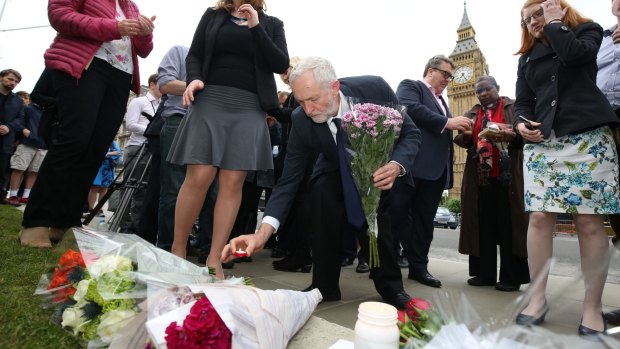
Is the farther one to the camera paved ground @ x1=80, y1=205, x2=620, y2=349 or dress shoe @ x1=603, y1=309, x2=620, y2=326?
dress shoe @ x1=603, y1=309, x2=620, y2=326

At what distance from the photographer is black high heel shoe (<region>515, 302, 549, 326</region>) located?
64 cm

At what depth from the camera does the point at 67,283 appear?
144 centimetres

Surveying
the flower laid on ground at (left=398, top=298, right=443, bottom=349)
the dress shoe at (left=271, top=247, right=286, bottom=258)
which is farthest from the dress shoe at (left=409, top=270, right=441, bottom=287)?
the flower laid on ground at (left=398, top=298, right=443, bottom=349)

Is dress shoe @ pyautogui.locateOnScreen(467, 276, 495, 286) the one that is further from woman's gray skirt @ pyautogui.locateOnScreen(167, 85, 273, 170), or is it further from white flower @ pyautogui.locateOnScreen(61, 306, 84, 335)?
white flower @ pyautogui.locateOnScreen(61, 306, 84, 335)

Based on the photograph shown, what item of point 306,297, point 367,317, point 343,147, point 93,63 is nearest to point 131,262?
point 306,297

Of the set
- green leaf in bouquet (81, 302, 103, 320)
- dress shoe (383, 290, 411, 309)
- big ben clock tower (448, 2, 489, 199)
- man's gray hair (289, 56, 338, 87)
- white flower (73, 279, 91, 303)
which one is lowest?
dress shoe (383, 290, 411, 309)

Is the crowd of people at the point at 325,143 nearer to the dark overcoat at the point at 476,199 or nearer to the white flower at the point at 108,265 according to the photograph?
the dark overcoat at the point at 476,199

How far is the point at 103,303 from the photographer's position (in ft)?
4.09

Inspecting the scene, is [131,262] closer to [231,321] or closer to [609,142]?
[231,321]

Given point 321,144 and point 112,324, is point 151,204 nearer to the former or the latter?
point 321,144

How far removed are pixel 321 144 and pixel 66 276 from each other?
132 cm

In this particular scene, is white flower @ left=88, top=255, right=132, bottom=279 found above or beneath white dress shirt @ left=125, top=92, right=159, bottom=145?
beneath

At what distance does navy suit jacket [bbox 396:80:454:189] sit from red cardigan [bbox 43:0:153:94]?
2.14m

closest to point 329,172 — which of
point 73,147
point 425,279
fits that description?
→ point 425,279
